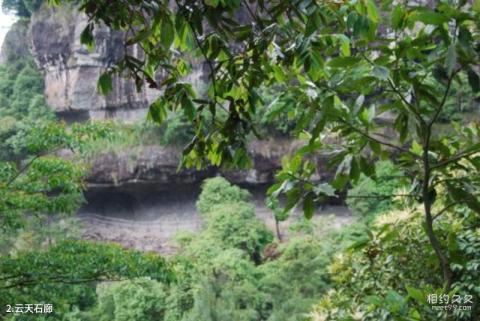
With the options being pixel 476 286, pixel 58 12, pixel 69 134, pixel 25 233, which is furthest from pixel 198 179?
pixel 476 286

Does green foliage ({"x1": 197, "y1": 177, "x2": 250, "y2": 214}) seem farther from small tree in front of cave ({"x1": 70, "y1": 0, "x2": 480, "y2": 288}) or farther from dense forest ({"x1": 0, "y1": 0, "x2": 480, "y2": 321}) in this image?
small tree in front of cave ({"x1": 70, "y1": 0, "x2": 480, "y2": 288})

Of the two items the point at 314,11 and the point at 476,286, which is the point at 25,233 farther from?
the point at 314,11

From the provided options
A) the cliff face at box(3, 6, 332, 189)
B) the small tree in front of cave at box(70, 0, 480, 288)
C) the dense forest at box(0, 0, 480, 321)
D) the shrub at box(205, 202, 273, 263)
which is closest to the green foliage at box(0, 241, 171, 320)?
the dense forest at box(0, 0, 480, 321)

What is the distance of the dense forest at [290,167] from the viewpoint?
1090 millimetres

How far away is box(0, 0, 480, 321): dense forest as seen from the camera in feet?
3.58

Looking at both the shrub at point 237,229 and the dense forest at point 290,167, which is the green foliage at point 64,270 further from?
the shrub at point 237,229

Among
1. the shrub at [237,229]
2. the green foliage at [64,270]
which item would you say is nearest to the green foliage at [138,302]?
the shrub at [237,229]

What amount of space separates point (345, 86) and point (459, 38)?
0.27m

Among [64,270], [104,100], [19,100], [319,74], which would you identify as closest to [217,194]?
[104,100]

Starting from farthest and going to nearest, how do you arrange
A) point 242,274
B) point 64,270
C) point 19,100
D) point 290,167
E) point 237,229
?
point 19,100
point 237,229
point 242,274
point 64,270
point 290,167

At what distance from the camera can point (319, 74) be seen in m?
1.26

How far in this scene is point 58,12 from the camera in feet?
49.0

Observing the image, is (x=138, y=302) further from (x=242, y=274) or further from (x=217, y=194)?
(x=217, y=194)

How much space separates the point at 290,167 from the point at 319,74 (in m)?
0.23
